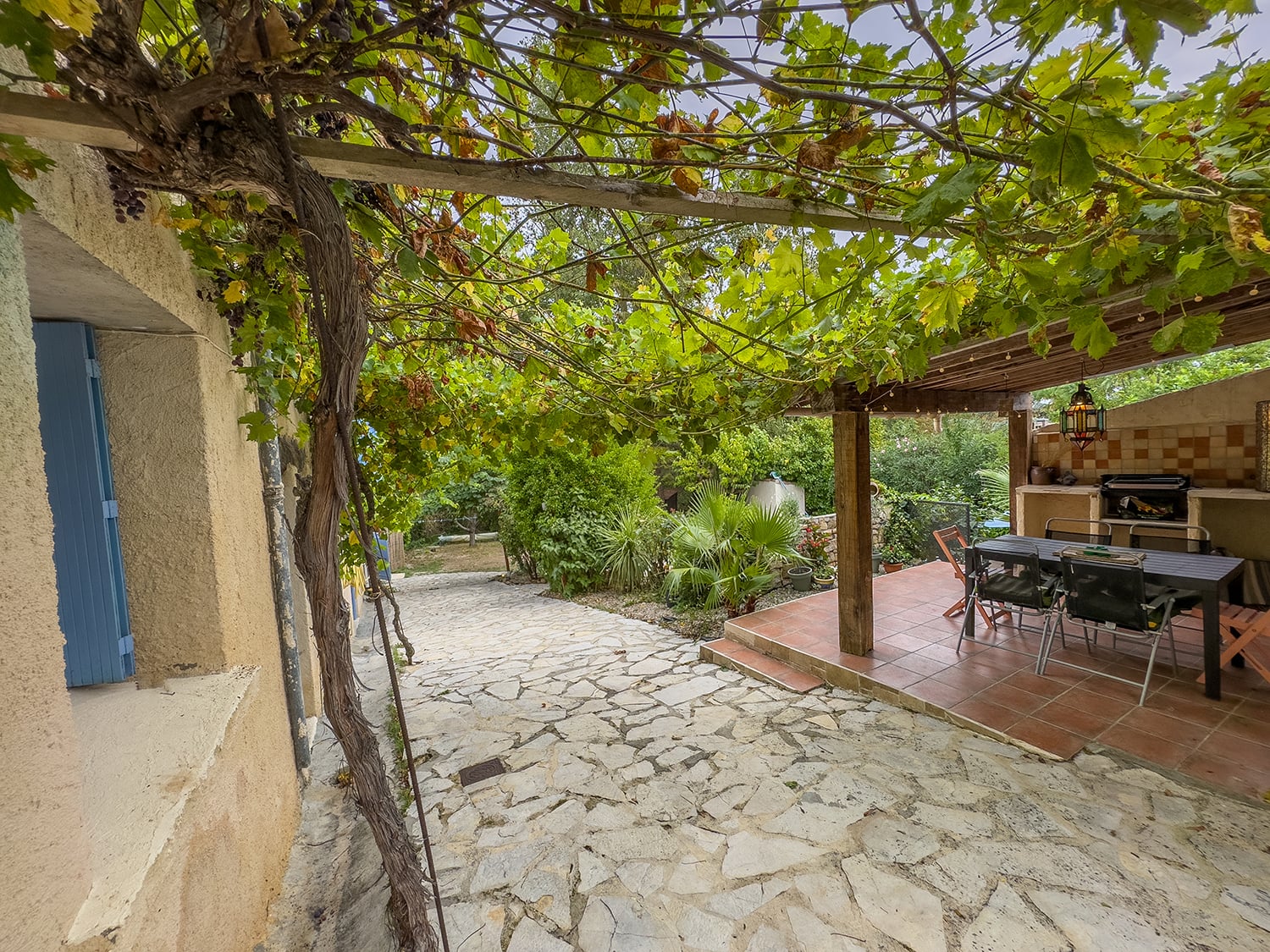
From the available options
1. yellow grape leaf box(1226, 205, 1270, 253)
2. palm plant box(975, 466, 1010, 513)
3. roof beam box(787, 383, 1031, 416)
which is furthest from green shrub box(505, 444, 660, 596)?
palm plant box(975, 466, 1010, 513)

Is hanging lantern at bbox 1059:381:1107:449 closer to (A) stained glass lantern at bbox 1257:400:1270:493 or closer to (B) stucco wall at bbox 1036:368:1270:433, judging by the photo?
(A) stained glass lantern at bbox 1257:400:1270:493

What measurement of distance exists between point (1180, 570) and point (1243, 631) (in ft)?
1.78

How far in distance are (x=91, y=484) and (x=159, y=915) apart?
1175 mm

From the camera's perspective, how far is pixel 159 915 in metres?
1.10

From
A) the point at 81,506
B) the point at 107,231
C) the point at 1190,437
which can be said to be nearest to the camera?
the point at 107,231

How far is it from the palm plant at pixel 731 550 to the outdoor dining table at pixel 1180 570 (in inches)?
75.4

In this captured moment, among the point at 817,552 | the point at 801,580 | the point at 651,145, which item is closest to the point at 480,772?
the point at 651,145

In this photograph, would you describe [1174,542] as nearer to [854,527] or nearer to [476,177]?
[854,527]

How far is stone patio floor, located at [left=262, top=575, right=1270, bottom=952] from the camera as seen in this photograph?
1.93m

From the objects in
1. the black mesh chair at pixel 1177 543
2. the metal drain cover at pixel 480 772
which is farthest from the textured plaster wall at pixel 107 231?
the black mesh chair at pixel 1177 543

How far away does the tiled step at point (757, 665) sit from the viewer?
13.2 ft

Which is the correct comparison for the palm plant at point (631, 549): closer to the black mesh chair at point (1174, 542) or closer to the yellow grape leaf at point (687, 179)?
the black mesh chair at point (1174, 542)

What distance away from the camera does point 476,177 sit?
98cm

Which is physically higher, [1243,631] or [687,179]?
[687,179]
